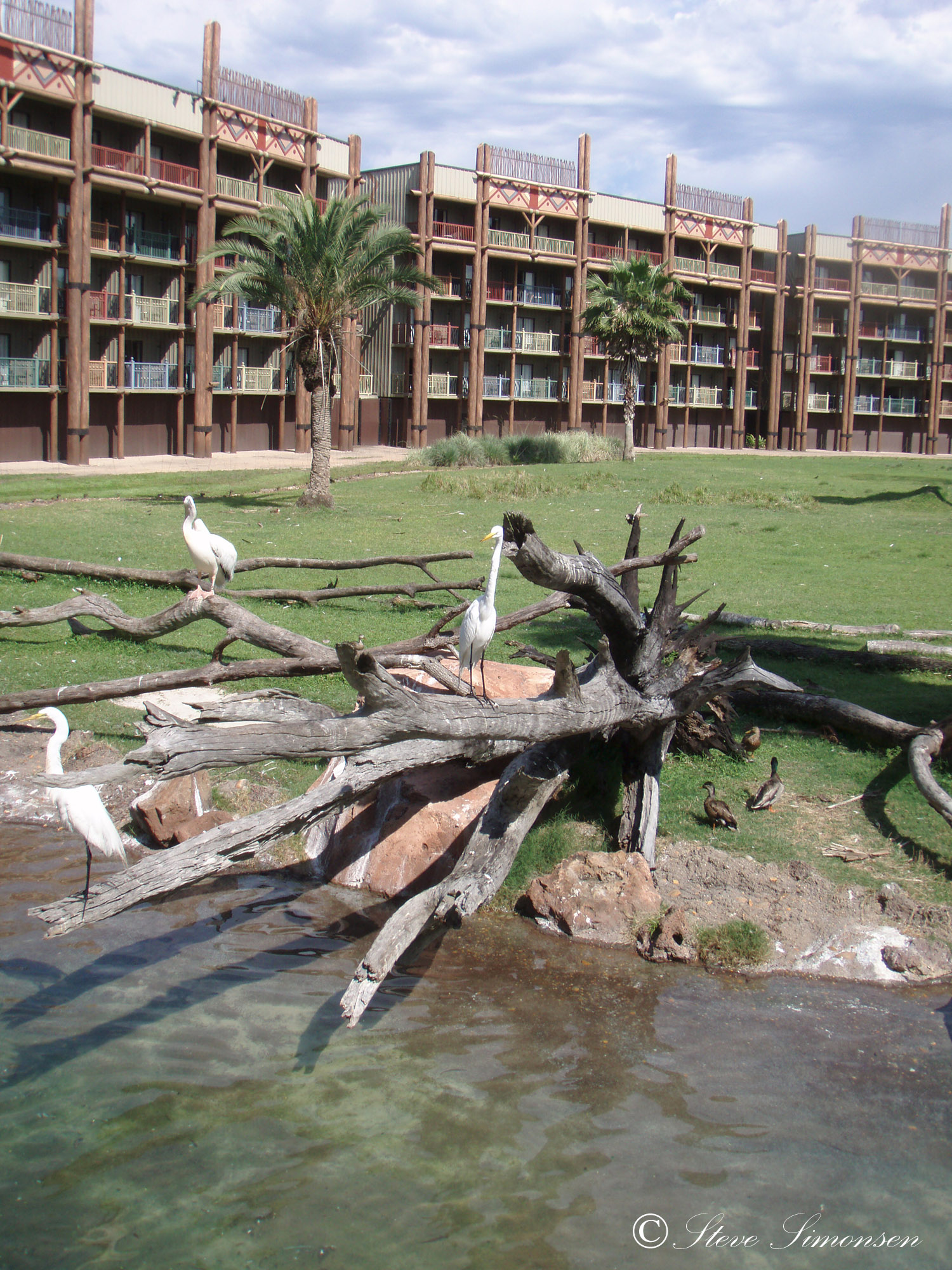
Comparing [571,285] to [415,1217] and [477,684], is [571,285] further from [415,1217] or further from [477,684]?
[415,1217]

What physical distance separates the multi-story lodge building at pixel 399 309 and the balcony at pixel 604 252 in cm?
14

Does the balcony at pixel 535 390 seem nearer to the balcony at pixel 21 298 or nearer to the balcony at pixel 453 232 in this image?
the balcony at pixel 453 232

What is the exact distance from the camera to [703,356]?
62000mm

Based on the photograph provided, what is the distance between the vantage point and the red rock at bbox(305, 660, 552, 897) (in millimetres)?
8977

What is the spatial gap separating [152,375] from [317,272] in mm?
20030

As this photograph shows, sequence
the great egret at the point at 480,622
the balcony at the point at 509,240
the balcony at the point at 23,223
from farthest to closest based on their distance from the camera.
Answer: the balcony at the point at 509,240, the balcony at the point at 23,223, the great egret at the point at 480,622

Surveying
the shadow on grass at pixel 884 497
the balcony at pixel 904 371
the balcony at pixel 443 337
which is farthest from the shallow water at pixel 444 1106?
the balcony at pixel 904 371

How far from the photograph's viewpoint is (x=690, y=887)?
8547 millimetres

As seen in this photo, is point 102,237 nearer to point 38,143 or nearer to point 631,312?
point 38,143

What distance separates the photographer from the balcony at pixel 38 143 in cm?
3597

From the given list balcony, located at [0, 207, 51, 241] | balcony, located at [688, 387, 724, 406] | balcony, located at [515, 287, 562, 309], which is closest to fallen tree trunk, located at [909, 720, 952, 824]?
balcony, located at [0, 207, 51, 241]

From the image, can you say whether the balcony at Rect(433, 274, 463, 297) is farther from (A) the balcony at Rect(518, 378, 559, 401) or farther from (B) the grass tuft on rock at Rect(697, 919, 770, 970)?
(B) the grass tuft on rock at Rect(697, 919, 770, 970)

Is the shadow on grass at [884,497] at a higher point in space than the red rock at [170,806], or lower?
higher

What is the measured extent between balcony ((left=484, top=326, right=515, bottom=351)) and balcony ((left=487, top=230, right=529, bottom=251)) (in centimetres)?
403
